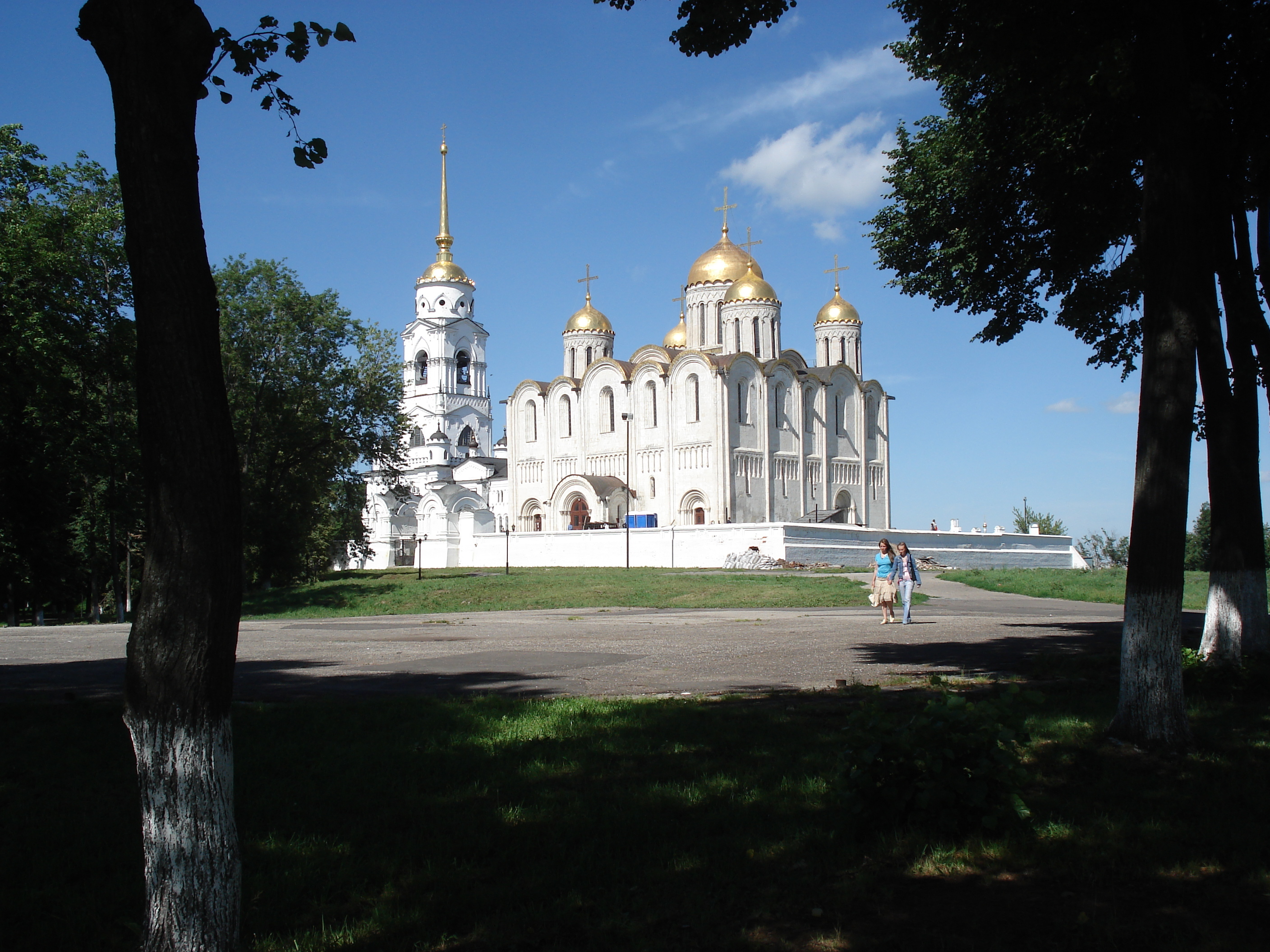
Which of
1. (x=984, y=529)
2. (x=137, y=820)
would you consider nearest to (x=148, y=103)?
(x=137, y=820)

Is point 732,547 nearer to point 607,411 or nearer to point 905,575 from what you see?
point 607,411

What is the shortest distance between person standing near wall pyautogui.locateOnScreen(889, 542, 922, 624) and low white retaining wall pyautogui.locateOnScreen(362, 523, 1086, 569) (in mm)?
25618

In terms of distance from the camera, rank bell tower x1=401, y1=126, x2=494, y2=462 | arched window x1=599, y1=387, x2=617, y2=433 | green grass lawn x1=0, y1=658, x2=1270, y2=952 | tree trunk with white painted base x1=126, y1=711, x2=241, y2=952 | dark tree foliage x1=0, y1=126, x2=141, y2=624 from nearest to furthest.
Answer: tree trunk with white painted base x1=126, y1=711, x2=241, y2=952
green grass lawn x1=0, y1=658, x2=1270, y2=952
dark tree foliage x1=0, y1=126, x2=141, y2=624
arched window x1=599, y1=387, x2=617, y2=433
bell tower x1=401, y1=126, x2=494, y2=462

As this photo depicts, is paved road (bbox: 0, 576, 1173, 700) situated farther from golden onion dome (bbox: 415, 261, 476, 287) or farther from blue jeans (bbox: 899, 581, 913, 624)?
golden onion dome (bbox: 415, 261, 476, 287)

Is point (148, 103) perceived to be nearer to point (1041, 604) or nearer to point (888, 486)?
point (1041, 604)

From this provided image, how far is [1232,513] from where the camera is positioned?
10.3 metres

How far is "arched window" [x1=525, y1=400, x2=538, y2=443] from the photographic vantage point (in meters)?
62.9

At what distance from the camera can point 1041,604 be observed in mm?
22547

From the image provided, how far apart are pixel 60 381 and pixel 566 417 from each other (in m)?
42.0

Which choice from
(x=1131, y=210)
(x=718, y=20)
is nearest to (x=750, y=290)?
(x=1131, y=210)

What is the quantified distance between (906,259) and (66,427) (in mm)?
18911

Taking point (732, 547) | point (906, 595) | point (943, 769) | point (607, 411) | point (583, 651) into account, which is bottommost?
point (583, 651)

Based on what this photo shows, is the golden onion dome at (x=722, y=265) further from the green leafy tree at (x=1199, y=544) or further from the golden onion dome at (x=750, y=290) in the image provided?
the green leafy tree at (x=1199, y=544)

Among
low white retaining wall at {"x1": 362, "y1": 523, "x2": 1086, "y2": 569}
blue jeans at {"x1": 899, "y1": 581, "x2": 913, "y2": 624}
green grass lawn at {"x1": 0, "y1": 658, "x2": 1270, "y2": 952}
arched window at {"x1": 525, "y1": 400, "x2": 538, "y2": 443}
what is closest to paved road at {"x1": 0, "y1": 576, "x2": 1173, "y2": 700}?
blue jeans at {"x1": 899, "y1": 581, "x2": 913, "y2": 624}
